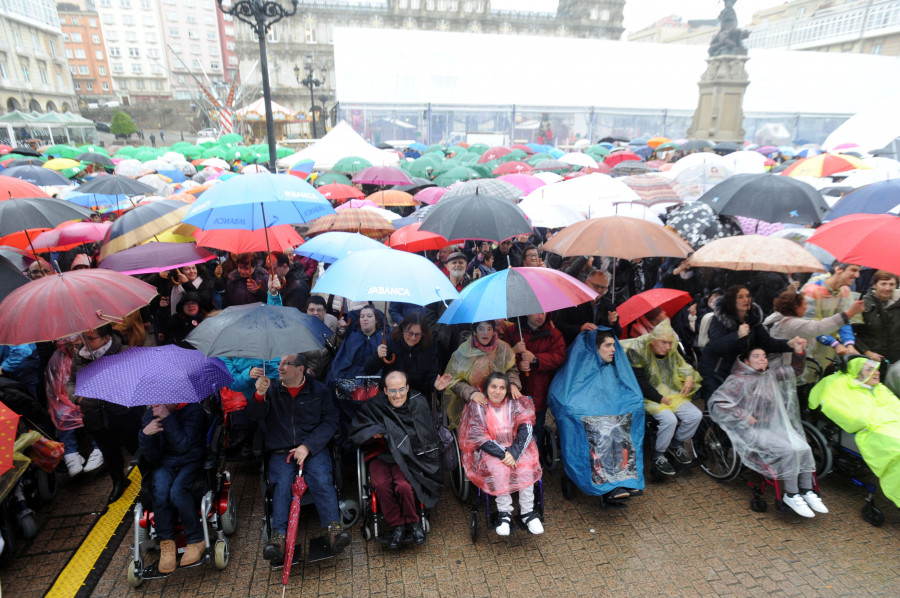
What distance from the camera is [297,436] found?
3.88 m

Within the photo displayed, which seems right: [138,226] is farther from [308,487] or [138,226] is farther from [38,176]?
[38,176]

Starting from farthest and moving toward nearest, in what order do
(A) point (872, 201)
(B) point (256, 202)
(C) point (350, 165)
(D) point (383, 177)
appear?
(C) point (350, 165) < (D) point (383, 177) < (A) point (872, 201) < (B) point (256, 202)

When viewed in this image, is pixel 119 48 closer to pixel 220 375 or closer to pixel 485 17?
pixel 485 17

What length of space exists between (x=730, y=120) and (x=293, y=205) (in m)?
20.6

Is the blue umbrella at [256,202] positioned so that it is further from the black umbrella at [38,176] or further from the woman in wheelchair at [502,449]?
the black umbrella at [38,176]

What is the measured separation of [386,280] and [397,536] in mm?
1963

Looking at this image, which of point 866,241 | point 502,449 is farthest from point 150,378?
point 866,241

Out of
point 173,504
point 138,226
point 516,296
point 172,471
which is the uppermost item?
point 138,226

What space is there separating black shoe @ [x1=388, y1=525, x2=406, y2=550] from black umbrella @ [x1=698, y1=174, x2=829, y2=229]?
467cm

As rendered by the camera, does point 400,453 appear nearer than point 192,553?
No

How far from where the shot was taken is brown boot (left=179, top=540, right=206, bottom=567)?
353cm

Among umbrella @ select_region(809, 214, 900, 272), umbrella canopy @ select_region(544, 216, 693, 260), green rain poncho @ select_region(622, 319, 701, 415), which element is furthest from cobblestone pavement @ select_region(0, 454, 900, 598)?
umbrella canopy @ select_region(544, 216, 693, 260)

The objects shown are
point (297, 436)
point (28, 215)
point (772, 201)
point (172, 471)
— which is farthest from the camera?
point (772, 201)

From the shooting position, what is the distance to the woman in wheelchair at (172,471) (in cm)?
354
